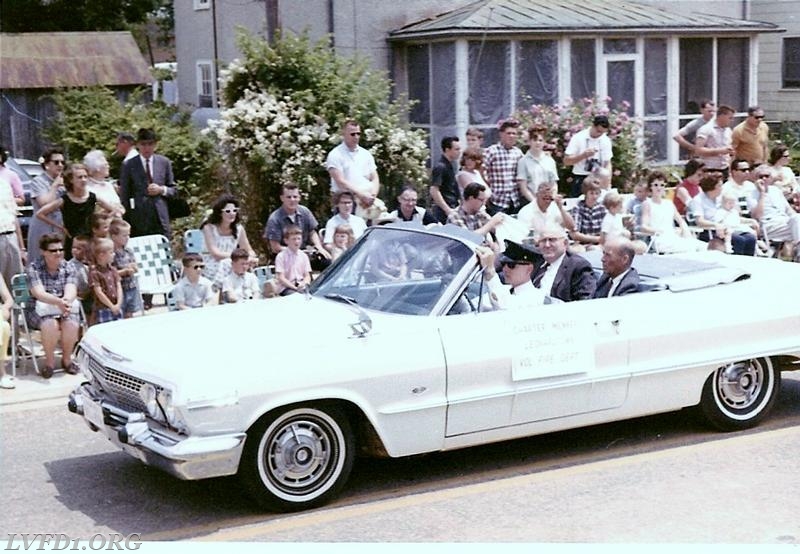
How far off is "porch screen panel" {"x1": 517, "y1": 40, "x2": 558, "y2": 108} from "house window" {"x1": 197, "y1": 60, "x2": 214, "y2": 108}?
366 inches

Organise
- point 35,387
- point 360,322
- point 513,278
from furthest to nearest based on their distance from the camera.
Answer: point 35,387 < point 513,278 < point 360,322

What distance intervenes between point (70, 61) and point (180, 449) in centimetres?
2178

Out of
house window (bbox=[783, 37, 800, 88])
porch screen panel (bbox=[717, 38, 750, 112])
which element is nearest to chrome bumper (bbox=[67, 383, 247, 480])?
porch screen panel (bbox=[717, 38, 750, 112])

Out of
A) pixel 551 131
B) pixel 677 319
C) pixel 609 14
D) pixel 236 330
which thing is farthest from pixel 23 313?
pixel 609 14

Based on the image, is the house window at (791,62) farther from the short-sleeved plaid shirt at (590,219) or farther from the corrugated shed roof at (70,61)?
the short-sleeved plaid shirt at (590,219)

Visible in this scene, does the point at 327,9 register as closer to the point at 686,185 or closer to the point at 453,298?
the point at 686,185

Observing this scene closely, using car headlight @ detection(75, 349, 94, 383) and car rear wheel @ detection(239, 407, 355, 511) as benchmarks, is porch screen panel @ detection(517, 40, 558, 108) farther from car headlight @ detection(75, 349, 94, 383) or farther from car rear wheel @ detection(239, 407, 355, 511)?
car rear wheel @ detection(239, 407, 355, 511)

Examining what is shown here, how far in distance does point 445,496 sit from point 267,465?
3.49 feet

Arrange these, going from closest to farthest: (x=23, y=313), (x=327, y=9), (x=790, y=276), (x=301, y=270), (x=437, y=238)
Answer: (x=437, y=238), (x=790, y=276), (x=23, y=313), (x=301, y=270), (x=327, y=9)

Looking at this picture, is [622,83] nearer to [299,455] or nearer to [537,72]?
[537,72]

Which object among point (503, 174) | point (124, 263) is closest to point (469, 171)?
point (503, 174)

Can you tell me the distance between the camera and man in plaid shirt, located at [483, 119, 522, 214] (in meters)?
14.7

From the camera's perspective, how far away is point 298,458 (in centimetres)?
674

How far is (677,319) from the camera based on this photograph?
787cm
